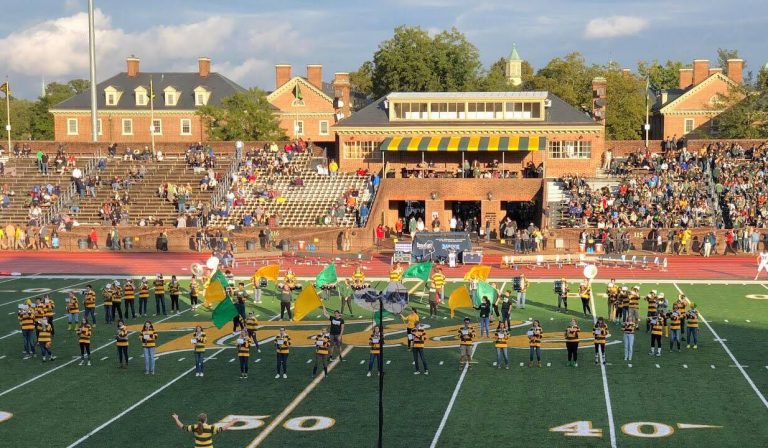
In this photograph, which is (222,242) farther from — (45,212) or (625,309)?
(625,309)

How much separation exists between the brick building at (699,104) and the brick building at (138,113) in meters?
38.8

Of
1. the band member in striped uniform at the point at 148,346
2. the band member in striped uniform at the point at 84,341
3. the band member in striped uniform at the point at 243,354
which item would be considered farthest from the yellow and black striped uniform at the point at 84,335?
the band member in striped uniform at the point at 243,354

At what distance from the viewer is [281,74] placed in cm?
9388

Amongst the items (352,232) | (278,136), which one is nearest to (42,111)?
(278,136)

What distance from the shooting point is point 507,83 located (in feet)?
371

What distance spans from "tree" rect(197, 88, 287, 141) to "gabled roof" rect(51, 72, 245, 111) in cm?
930

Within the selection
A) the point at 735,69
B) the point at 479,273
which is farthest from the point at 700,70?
the point at 479,273

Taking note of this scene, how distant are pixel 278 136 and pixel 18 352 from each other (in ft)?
174

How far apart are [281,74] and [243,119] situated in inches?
680

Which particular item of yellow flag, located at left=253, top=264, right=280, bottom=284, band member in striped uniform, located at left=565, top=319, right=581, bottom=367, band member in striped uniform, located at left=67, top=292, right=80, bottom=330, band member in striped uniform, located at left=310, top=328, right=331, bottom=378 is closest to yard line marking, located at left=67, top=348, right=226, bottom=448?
band member in striped uniform, located at left=310, top=328, right=331, bottom=378

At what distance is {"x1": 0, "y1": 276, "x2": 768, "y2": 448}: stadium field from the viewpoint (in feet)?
64.2

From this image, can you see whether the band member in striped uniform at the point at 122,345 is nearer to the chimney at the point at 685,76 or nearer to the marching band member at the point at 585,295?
the marching band member at the point at 585,295

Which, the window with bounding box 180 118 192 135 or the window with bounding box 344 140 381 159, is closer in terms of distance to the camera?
the window with bounding box 344 140 381 159

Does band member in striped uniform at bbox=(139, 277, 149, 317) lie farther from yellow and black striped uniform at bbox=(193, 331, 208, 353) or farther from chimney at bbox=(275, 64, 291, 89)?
chimney at bbox=(275, 64, 291, 89)
